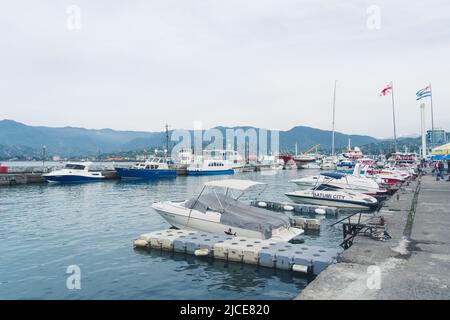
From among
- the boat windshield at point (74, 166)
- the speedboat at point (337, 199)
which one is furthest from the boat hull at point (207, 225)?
the boat windshield at point (74, 166)

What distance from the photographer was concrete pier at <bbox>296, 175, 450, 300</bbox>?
8.66m

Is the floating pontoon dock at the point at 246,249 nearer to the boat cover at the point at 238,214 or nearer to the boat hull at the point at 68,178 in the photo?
the boat cover at the point at 238,214

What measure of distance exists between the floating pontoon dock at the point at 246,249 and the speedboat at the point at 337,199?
53.2 ft

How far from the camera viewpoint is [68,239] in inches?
794

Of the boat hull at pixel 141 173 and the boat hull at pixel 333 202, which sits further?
the boat hull at pixel 141 173

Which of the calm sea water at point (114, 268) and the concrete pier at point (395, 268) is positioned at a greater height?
the concrete pier at point (395, 268)

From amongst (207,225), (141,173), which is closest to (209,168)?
(141,173)

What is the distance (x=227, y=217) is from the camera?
62.2ft

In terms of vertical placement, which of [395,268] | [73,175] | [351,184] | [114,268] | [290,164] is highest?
[73,175]

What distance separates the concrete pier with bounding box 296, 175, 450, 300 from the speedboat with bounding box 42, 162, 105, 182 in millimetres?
56114

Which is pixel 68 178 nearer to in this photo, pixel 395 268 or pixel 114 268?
pixel 114 268

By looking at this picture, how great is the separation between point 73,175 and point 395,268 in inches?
2345

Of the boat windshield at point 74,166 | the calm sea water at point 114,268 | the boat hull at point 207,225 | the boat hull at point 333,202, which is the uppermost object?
the boat windshield at point 74,166

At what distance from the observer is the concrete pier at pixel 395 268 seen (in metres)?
8.66
